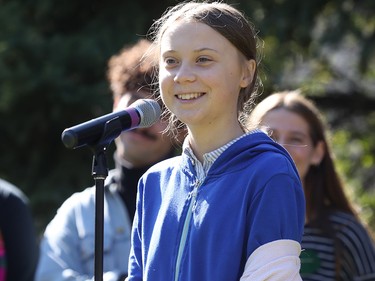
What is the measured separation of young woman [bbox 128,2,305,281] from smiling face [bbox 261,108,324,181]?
1.24 m

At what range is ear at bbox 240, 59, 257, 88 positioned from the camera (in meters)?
2.78

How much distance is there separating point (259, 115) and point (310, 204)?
456mm

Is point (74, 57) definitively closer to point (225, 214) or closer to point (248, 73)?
point (248, 73)

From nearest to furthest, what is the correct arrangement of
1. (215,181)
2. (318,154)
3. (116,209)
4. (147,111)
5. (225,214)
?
1. (225,214)
2. (215,181)
3. (147,111)
4. (116,209)
5. (318,154)

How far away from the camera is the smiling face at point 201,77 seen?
2.67 m

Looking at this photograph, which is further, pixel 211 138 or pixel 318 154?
pixel 318 154

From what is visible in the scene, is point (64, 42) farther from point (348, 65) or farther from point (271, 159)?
point (271, 159)

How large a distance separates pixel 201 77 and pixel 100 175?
0.38 metres

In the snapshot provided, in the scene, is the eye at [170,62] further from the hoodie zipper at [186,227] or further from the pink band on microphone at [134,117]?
the hoodie zipper at [186,227]

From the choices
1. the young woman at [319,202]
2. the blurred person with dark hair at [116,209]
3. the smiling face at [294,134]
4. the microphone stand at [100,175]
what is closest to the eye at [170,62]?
the microphone stand at [100,175]

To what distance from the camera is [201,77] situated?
105 inches

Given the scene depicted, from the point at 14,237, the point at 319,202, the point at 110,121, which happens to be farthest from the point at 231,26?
the point at 14,237

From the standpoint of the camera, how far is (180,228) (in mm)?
2631

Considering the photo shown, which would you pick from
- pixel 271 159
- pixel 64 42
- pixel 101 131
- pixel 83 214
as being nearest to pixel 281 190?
pixel 271 159
